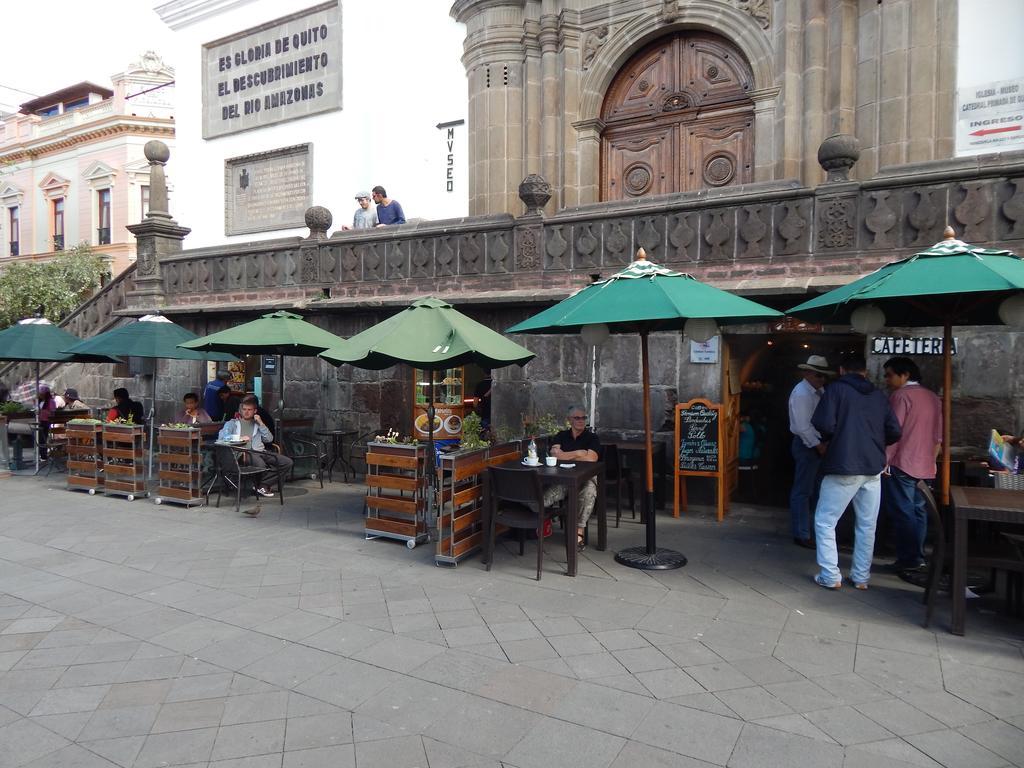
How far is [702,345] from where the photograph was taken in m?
7.91

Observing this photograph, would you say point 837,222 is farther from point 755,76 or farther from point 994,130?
point 755,76

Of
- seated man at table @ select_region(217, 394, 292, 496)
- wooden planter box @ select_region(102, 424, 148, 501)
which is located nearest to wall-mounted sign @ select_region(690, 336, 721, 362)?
seated man at table @ select_region(217, 394, 292, 496)

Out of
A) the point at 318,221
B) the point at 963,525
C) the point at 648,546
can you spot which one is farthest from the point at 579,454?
the point at 318,221

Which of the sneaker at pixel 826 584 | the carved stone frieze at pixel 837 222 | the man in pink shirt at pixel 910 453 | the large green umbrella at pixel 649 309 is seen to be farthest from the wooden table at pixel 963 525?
the carved stone frieze at pixel 837 222

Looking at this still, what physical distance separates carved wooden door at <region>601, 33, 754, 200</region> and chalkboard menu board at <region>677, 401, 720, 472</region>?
462 centimetres

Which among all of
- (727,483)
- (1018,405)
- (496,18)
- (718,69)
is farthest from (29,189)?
(1018,405)

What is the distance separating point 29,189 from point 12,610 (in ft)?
130

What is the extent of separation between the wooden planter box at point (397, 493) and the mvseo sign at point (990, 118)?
790 cm

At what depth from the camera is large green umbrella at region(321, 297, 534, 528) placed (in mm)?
6039

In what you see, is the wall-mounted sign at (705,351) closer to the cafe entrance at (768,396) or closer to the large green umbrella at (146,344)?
the cafe entrance at (768,396)

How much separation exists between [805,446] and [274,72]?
554 inches

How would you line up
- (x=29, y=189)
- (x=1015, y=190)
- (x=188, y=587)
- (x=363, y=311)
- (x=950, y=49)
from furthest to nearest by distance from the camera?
(x=29, y=189) → (x=363, y=311) → (x=950, y=49) → (x=1015, y=190) → (x=188, y=587)

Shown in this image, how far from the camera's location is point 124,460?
9.00 m

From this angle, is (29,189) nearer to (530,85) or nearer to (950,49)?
(530,85)
